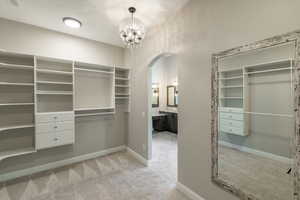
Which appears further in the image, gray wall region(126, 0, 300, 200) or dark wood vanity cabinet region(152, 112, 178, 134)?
dark wood vanity cabinet region(152, 112, 178, 134)

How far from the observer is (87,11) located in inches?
95.3

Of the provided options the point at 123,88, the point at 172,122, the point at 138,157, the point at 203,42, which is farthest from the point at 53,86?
the point at 172,122

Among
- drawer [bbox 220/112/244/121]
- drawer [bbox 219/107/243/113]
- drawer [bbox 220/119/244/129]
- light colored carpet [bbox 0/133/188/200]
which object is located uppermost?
drawer [bbox 219/107/243/113]

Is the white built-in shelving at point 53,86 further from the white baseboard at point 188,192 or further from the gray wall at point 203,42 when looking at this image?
the white baseboard at point 188,192

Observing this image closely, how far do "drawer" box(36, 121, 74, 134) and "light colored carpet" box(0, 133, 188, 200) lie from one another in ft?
2.98

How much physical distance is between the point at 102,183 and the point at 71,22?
310cm

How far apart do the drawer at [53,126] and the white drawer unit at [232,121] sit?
2.89 m

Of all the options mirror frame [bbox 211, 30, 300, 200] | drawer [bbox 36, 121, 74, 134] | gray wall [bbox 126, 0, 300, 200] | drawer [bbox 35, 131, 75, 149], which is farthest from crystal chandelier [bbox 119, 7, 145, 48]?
drawer [bbox 35, 131, 75, 149]

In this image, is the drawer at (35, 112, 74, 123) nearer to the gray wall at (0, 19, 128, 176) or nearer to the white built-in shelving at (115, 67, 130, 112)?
the gray wall at (0, 19, 128, 176)

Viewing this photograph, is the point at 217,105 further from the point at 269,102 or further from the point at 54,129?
the point at 54,129

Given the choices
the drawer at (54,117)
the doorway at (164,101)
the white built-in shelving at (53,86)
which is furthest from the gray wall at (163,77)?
the drawer at (54,117)

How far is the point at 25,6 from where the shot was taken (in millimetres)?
2307

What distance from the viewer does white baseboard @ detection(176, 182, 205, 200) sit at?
6.85 ft

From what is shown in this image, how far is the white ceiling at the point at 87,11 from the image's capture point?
220cm
